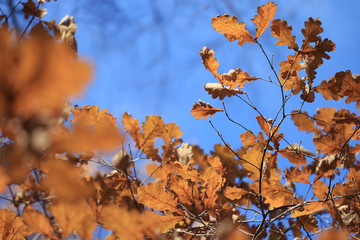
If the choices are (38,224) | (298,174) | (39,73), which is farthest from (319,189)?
(39,73)

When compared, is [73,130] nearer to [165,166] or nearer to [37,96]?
[37,96]

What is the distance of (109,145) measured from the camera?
1.11ft

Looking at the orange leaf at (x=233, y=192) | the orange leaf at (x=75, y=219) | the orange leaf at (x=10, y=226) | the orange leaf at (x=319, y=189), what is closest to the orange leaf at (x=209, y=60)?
the orange leaf at (x=233, y=192)

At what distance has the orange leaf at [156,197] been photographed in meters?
0.96

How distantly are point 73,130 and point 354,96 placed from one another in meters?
1.07

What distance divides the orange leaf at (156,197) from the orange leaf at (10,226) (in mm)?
369

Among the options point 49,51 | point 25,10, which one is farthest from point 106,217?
point 25,10

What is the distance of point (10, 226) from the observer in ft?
2.75

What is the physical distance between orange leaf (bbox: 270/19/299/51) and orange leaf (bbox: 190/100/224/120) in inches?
14.2

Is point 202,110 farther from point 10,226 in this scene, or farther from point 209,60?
point 10,226

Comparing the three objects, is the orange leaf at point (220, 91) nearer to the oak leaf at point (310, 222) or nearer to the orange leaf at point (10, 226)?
the oak leaf at point (310, 222)

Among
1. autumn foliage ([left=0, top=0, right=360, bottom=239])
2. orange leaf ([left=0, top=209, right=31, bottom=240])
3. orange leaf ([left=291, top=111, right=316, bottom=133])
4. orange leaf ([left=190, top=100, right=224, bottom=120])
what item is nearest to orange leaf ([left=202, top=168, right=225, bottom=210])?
autumn foliage ([left=0, top=0, right=360, bottom=239])

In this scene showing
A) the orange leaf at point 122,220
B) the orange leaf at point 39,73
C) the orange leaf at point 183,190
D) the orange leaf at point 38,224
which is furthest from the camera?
the orange leaf at point 183,190

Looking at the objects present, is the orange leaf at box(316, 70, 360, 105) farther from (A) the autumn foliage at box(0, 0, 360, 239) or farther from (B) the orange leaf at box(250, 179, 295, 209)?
(B) the orange leaf at box(250, 179, 295, 209)
